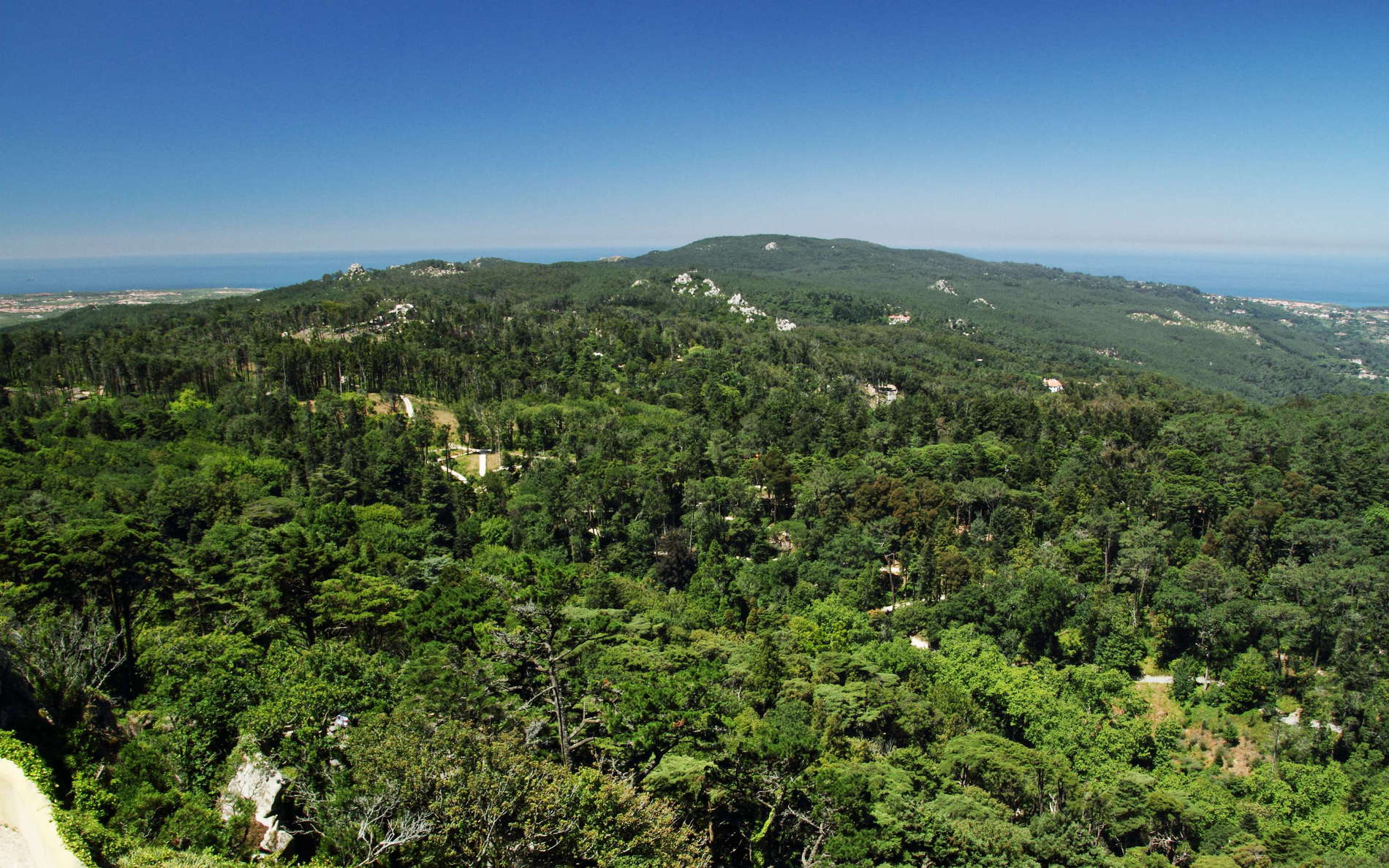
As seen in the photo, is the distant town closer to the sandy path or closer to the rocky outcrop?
the sandy path

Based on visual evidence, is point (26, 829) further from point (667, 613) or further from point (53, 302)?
point (53, 302)

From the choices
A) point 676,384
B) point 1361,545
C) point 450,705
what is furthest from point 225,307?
point 1361,545

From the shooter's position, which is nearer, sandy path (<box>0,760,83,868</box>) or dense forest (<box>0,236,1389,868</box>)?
sandy path (<box>0,760,83,868</box>)

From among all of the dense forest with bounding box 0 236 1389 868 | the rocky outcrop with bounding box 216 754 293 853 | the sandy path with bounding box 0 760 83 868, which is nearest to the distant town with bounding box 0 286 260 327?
the dense forest with bounding box 0 236 1389 868

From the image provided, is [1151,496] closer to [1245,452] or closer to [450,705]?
[1245,452]

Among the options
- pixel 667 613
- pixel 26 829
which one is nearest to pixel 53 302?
pixel 667 613

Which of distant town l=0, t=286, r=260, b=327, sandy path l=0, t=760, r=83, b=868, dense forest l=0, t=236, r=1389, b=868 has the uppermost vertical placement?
distant town l=0, t=286, r=260, b=327
